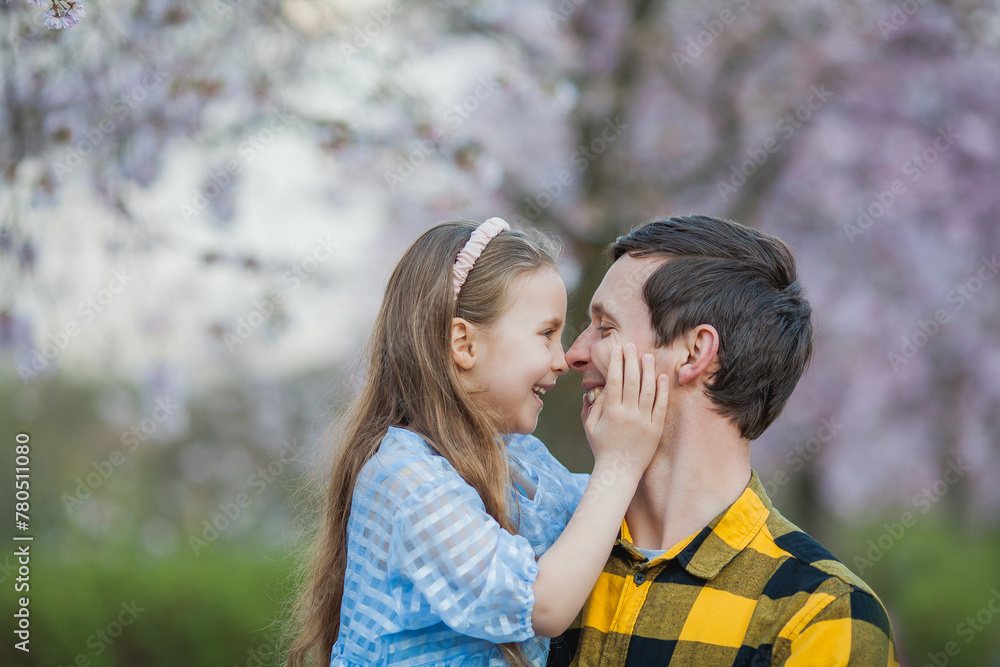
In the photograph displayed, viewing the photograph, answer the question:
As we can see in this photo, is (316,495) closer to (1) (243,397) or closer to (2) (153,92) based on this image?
(2) (153,92)

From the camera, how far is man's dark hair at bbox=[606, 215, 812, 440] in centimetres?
202

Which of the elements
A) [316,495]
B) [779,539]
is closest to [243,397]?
[316,495]

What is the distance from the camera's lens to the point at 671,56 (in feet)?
19.3

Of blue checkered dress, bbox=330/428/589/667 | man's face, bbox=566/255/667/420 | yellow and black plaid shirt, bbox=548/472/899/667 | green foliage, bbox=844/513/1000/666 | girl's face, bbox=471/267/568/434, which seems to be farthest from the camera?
green foliage, bbox=844/513/1000/666

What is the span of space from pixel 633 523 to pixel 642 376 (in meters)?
0.40

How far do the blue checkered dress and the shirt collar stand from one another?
35 centimetres

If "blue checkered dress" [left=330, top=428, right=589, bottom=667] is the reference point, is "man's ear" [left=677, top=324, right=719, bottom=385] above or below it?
above

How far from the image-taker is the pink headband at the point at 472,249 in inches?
87.5

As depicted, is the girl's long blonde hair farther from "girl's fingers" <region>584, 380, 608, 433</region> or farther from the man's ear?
the man's ear

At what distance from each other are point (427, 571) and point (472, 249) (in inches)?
34.7

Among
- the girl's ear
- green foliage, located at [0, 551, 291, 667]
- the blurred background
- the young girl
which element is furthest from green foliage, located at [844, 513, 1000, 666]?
the girl's ear

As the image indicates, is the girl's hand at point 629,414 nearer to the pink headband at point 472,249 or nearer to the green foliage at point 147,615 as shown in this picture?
the pink headband at point 472,249

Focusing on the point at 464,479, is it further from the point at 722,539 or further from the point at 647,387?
the point at 722,539

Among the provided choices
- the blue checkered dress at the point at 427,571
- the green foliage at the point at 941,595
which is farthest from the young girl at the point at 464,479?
the green foliage at the point at 941,595
